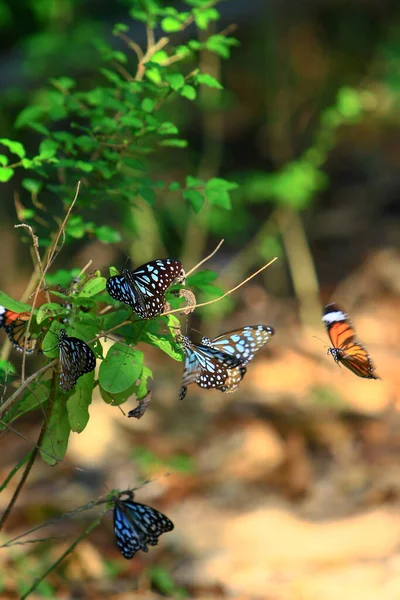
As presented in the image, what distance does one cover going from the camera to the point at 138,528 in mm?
1914

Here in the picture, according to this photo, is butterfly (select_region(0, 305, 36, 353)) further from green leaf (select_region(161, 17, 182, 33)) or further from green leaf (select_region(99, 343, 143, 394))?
green leaf (select_region(161, 17, 182, 33))

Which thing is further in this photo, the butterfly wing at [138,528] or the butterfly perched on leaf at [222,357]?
the butterfly wing at [138,528]

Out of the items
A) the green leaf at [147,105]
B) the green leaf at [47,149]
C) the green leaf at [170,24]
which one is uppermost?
the green leaf at [170,24]

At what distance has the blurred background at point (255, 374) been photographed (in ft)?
10.4

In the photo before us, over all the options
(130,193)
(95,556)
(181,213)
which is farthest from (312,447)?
(130,193)

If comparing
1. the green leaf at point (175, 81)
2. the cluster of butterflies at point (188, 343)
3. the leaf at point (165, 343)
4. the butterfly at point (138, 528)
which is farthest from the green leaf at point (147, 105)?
the butterfly at point (138, 528)

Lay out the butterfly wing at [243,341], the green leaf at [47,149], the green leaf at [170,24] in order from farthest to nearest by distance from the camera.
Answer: the green leaf at [170,24] → the green leaf at [47,149] → the butterfly wing at [243,341]

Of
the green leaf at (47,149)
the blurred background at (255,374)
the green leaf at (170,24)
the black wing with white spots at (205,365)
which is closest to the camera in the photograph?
the black wing with white spots at (205,365)

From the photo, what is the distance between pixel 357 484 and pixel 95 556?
155 cm

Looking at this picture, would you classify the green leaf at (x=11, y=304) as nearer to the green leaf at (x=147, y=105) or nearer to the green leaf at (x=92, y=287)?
the green leaf at (x=92, y=287)

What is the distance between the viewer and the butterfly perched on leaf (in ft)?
4.91

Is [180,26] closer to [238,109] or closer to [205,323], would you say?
[205,323]

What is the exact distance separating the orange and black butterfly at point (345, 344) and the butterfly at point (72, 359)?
575 mm

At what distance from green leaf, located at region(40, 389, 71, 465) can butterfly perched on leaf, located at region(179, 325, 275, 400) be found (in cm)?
29
